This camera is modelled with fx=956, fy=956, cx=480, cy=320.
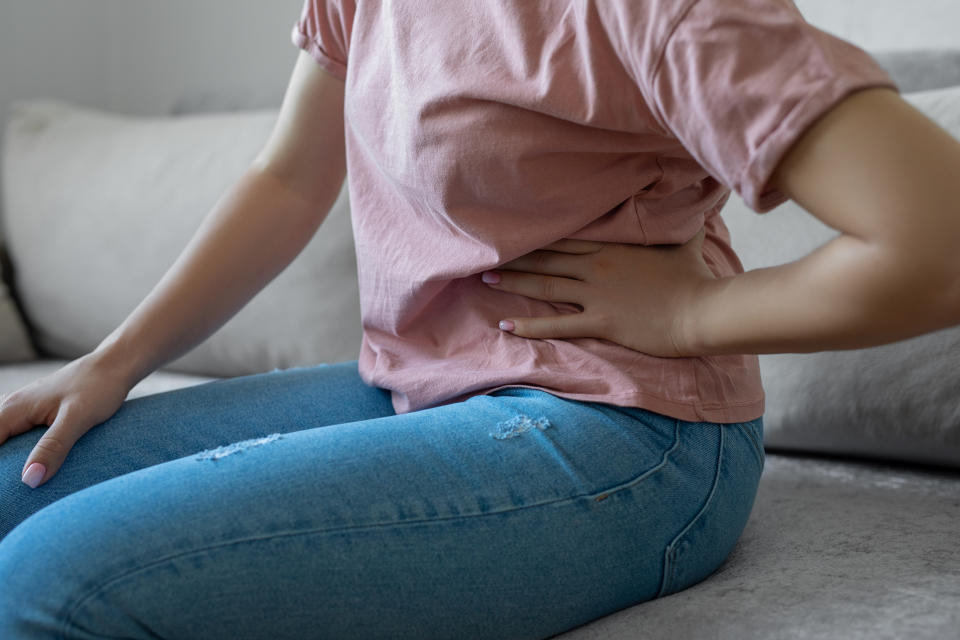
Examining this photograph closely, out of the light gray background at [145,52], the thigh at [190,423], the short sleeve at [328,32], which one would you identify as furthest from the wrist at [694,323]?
the light gray background at [145,52]

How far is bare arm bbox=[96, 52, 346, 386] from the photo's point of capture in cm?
89

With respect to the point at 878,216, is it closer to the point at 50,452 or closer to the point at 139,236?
the point at 50,452

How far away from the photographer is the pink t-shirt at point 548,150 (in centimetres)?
55

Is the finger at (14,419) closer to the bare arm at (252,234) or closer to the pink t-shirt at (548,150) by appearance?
the bare arm at (252,234)

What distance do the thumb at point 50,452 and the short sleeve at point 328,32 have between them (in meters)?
0.40

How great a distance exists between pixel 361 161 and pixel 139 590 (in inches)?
17.6

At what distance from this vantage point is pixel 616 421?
0.70 metres

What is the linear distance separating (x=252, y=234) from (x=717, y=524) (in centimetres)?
52

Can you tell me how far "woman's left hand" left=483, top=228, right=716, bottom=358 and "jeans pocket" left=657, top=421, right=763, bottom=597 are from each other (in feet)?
0.31

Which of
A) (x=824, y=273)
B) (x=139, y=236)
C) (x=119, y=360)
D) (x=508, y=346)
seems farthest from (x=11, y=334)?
(x=824, y=273)

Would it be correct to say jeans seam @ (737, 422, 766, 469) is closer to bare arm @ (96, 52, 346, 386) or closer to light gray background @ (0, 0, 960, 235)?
bare arm @ (96, 52, 346, 386)

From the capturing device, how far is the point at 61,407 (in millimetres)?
799

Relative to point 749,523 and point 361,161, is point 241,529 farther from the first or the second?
point 749,523

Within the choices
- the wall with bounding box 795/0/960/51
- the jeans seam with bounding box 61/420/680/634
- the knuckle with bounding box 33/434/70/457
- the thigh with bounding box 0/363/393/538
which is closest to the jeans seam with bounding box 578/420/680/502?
the jeans seam with bounding box 61/420/680/634
